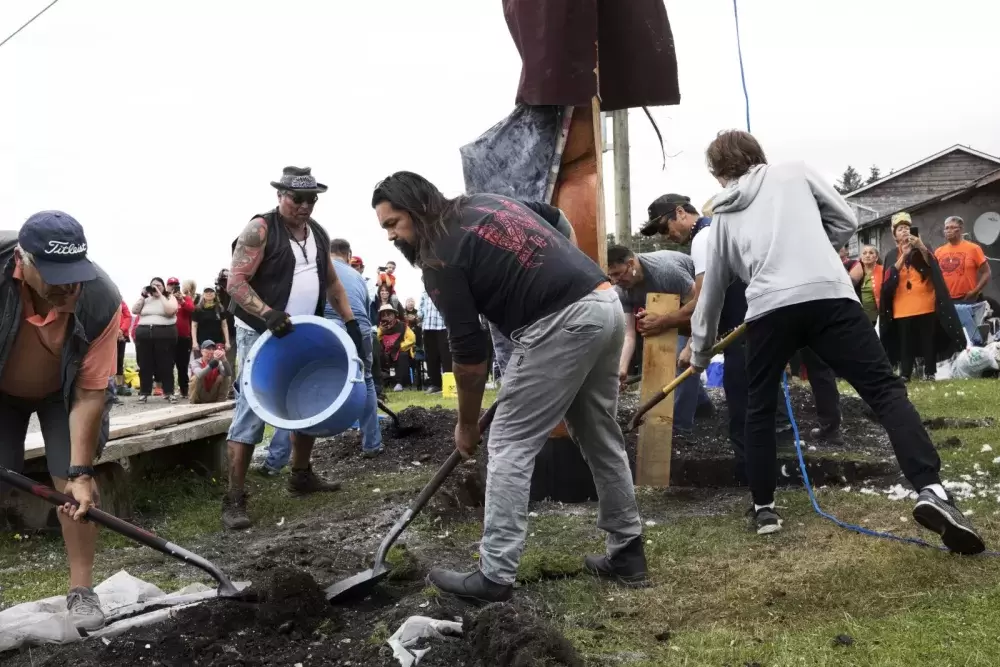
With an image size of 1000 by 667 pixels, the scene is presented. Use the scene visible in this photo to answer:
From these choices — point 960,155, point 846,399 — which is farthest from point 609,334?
point 960,155

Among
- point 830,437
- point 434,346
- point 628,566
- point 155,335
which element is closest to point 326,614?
point 628,566

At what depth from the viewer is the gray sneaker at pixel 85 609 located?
3154mm

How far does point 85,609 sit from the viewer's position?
3215mm

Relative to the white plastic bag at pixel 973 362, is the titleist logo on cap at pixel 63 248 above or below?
above

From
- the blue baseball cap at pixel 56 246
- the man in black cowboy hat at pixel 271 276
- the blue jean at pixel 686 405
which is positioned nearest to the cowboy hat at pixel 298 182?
the man in black cowboy hat at pixel 271 276

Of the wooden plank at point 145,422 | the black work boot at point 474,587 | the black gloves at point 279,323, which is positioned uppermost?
the black gloves at point 279,323

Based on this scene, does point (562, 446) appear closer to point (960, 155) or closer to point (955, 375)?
point (955, 375)

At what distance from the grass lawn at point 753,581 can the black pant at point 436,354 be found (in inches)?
291

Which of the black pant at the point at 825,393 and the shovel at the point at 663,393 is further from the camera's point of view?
the black pant at the point at 825,393

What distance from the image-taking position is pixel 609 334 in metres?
3.23

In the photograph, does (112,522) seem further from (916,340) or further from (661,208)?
(916,340)

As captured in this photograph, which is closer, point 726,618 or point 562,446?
point 726,618

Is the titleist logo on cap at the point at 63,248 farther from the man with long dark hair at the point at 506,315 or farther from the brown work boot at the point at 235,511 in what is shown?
the brown work boot at the point at 235,511

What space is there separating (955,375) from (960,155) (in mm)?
26941
